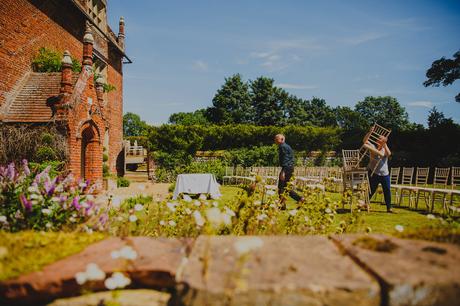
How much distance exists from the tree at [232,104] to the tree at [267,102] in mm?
1363

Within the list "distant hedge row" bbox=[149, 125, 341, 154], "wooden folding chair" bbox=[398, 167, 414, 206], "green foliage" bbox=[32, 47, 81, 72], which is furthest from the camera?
"distant hedge row" bbox=[149, 125, 341, 154]

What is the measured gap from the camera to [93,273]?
1.41 meters

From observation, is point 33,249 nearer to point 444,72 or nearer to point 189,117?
point 444,72

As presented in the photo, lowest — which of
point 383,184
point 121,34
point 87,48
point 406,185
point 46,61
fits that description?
point 406,185

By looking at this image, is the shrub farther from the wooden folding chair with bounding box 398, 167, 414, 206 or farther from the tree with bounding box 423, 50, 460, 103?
the tree with bounding box 423, 50, 460, 103

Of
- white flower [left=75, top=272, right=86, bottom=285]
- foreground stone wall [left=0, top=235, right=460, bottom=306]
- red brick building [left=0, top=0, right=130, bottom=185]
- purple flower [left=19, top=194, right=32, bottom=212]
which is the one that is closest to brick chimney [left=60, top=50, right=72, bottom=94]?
red brick building [left=0, top=0, right=130, bottom=185]

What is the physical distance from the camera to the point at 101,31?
15547 mm

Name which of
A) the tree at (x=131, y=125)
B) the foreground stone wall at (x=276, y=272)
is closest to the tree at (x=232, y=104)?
the foreground stone wall at (x=276, y=272)

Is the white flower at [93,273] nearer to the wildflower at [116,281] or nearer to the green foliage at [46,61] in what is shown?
the wildflower at [116,281]

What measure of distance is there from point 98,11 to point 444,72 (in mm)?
28764

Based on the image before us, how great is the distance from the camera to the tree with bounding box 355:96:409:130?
6881 centimetres

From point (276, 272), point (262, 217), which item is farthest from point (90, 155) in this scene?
point (276, 272)

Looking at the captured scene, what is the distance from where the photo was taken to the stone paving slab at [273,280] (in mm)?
1254

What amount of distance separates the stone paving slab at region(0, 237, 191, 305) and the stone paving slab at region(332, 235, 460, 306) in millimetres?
1082
